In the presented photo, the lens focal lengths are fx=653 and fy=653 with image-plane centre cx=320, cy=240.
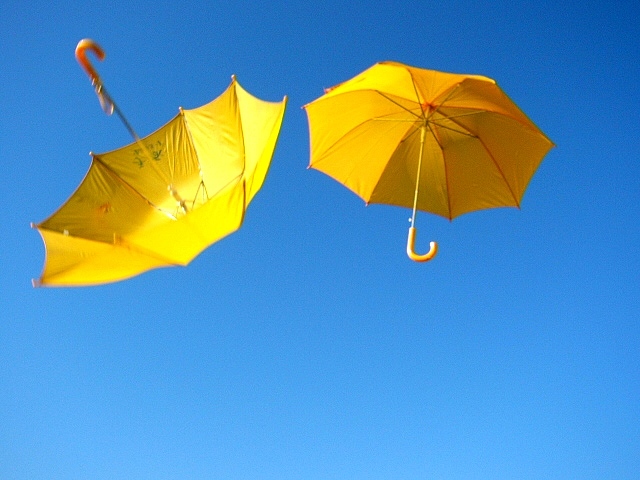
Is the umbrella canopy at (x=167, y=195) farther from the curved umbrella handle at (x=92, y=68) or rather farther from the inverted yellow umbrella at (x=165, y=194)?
the curved umbrella handle at (x=92, y=68)

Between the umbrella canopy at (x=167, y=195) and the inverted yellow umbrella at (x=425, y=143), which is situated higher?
the inverted yellow umbrella at (x=425, y=143)

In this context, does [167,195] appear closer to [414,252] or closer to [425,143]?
[414,252]

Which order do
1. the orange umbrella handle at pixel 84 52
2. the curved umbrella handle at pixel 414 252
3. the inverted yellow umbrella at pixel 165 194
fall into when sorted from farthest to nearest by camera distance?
the curved umbrella handle at pixel 414 252, the inverted yellow umbrella at pixel 165 194, the orange umbrella handle at pixel 84 52

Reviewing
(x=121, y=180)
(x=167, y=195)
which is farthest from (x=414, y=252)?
(x=121, y=180)

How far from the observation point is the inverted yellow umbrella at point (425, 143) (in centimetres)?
1009

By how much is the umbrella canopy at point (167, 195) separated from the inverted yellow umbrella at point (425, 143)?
5.20ft

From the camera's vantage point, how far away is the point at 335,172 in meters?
11.4

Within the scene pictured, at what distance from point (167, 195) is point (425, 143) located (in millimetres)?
4594

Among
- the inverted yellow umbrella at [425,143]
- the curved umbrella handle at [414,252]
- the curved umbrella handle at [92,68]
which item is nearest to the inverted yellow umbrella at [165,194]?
the curved umbrella handle at [92,68]

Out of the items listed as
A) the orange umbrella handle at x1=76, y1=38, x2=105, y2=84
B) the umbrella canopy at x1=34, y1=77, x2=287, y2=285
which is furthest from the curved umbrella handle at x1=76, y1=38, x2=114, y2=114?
the umbrella canopy at x1=34, y1=77, x2=287, y2=285

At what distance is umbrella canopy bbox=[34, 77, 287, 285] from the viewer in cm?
779

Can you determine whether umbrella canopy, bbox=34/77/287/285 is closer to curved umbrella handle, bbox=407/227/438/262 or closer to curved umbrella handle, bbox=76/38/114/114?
curved umbrella handle, bbox=76/38/114/114

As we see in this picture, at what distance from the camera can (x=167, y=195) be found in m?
9.59

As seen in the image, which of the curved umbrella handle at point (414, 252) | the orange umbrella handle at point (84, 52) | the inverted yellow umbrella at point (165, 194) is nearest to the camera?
the orange umbrella handle at point (84, 52)
